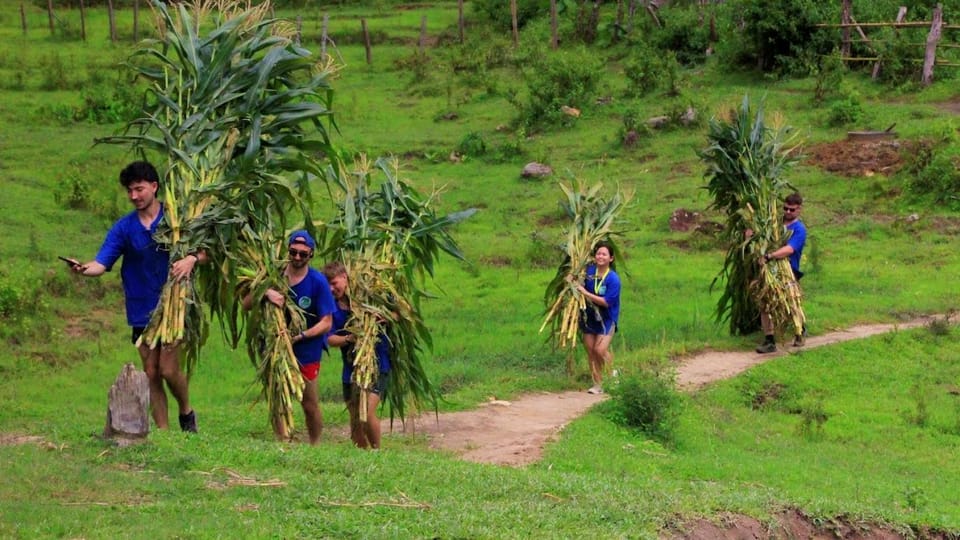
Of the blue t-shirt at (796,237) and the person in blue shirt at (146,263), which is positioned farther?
the blue t-shirt at (796,237)

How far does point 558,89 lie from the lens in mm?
26734

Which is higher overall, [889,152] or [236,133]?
[236,133]

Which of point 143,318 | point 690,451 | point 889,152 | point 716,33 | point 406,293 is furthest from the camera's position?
point 716,33

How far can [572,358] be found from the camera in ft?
45.8

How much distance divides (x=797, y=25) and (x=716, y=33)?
3300 millimetres

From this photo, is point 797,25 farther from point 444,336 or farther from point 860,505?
point 860,505

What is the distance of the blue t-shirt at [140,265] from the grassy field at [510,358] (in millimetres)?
966

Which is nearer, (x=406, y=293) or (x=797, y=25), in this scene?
(x=406, y=293)

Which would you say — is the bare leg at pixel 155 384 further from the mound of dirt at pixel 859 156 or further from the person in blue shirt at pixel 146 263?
the mound of dirt at pixel 859 156

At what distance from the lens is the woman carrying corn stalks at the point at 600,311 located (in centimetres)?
1316

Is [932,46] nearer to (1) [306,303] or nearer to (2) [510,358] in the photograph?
(2) [510,358]

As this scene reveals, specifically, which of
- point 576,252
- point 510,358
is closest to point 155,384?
point 576,252

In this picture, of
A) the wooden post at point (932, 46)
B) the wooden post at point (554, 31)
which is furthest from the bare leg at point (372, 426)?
the wooden post at point (554, 31)

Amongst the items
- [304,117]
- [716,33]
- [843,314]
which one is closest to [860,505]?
[304,117]
